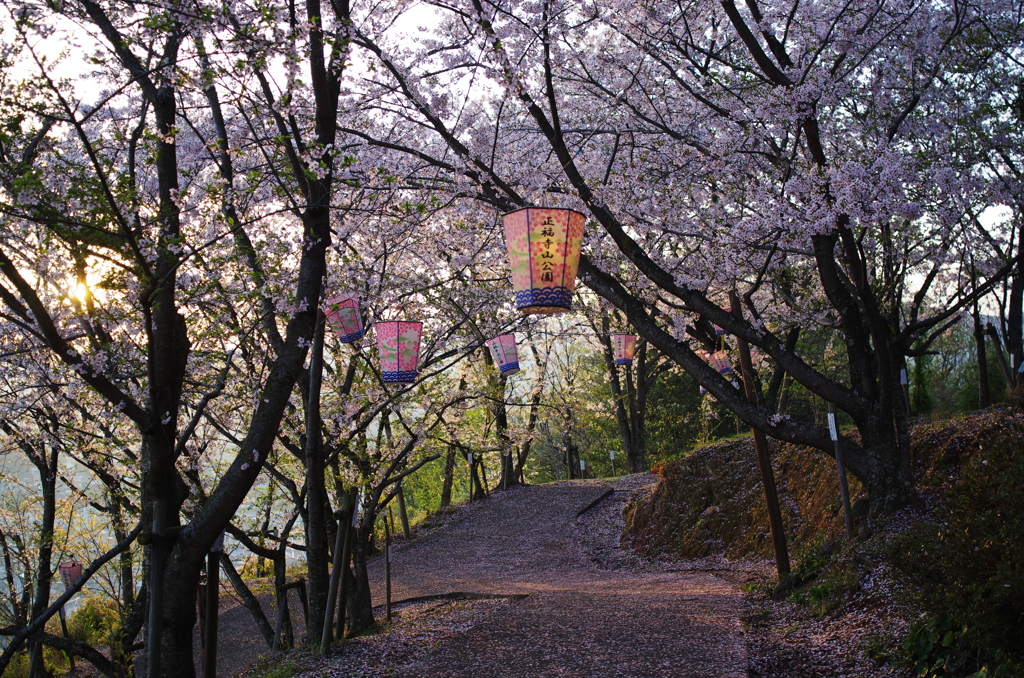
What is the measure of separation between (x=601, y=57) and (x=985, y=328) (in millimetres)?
8474

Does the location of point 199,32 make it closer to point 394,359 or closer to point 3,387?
point 394,359

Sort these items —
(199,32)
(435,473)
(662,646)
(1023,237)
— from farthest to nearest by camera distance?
(435,473) → (1023,237) → (662,646) → (199,32)

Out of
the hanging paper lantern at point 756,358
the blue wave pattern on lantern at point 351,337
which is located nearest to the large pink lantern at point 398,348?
the blue wave pattern on lantern at point 351,337

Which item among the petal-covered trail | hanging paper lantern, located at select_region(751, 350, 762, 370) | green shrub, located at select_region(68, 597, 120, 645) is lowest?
green shrub, located at select_region(68, 597, 120, 645)

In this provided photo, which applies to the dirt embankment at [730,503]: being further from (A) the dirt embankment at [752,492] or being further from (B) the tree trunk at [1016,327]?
(B) the tree trunk at [1016,327]

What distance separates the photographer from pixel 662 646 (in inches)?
255

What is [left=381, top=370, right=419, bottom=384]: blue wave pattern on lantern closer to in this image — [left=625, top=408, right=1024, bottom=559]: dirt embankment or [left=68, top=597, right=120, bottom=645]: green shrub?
[left=625, top=408, right=1024, bottom=559]: dirt embankment

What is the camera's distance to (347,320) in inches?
285

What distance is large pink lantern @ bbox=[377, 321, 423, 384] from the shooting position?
7.35m

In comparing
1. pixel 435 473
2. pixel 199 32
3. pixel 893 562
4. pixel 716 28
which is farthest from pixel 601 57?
pixel 435 473

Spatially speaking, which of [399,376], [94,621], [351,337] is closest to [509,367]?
[399,376]

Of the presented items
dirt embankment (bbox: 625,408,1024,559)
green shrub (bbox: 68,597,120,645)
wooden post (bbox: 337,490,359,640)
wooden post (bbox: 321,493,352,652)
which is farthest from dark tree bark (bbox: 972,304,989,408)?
green shrub (bbox: 68,597,120,645)

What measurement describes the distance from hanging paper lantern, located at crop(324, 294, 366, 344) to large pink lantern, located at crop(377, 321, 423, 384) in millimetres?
220

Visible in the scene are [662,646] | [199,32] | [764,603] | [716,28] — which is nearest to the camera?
[199,32]
